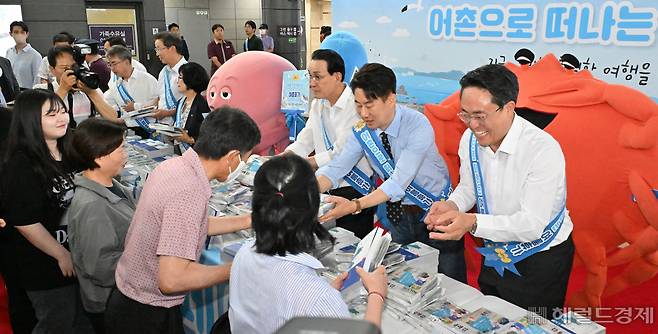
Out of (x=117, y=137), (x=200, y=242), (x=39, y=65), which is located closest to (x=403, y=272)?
(x=200, y=242)

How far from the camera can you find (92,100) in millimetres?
3936

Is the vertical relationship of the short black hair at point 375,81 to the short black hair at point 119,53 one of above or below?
below

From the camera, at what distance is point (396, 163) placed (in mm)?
2467

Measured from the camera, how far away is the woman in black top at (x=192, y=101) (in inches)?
140

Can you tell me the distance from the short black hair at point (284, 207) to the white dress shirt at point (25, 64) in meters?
6.18

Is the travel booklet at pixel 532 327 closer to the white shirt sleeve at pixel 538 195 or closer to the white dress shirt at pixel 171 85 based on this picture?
the white shirt sleeve at pixel 538 195

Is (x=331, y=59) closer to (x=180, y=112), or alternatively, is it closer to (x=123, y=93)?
(x=180, y=112)

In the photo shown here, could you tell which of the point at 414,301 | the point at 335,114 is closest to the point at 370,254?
the point at 414,301

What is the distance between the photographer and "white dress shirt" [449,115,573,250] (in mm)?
1783

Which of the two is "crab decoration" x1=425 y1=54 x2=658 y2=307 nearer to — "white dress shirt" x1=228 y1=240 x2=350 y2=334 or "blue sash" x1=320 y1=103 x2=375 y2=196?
"blue sash" x1=320 y1=103 x2=375 y2=196

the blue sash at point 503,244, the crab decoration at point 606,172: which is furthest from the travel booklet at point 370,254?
the crab decoration at point 606,172

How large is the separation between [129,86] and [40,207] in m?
2.56

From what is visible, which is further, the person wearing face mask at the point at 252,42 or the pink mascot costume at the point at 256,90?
the person wearing face mask at the point at 252,42

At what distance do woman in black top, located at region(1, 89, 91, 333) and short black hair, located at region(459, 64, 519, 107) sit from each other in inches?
69.2
